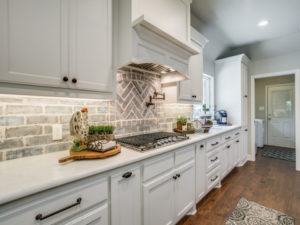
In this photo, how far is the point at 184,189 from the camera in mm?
1801

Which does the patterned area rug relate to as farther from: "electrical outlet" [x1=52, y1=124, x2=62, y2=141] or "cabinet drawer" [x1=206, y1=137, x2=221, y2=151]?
"electrical outlet" [x1=52, y1=124, x2=62, y2=141]

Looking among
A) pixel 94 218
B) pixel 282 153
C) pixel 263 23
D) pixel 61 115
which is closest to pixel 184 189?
pixel 94 218

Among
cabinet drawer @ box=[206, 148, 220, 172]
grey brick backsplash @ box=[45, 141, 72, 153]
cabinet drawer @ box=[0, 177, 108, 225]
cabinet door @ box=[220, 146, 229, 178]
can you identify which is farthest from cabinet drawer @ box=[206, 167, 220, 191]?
grey brick backsplash @ box=[45, 141, 72, 153]

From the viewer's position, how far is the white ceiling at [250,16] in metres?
2.38

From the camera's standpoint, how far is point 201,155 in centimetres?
212

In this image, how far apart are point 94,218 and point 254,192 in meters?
2.56

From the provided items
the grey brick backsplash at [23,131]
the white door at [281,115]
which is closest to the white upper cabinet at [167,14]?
the grey brick backsplash at [23,131]

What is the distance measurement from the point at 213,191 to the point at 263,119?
183 inches

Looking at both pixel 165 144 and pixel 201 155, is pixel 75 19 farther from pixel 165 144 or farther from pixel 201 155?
pixel 201 155

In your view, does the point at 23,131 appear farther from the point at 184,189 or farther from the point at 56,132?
the point at 184,189

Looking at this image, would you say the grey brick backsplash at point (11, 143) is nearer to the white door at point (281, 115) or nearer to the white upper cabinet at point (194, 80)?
the white upper cabinet at point (194, 80)

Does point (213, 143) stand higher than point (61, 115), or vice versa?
point (61, 115)

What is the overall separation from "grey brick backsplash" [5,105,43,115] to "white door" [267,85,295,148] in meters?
6.79

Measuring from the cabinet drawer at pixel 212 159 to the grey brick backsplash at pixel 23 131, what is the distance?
1962mm
